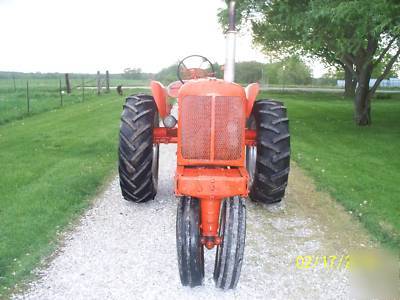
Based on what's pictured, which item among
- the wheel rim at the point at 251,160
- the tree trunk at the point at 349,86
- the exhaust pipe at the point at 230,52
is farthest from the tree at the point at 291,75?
the exhaust pipe at the point at 230,52

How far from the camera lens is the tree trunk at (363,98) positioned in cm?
1398

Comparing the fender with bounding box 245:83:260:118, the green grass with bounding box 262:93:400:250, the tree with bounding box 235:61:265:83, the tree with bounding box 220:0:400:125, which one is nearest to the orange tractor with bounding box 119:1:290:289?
the fender with bounding box 245:83:260:118

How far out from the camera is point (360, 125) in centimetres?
1445

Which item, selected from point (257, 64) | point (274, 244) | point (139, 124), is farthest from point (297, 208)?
point (257, 64)

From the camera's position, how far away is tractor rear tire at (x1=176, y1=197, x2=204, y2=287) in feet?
12.8

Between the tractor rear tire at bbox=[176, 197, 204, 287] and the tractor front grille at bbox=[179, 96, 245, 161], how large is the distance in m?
0.48

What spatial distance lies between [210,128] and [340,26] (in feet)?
28.1

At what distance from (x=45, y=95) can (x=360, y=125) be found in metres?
15.4

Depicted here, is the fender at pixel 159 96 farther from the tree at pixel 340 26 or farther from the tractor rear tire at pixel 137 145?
the tree at pixel 340 26

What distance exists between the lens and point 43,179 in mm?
7211

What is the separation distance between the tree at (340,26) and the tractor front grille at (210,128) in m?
6.08

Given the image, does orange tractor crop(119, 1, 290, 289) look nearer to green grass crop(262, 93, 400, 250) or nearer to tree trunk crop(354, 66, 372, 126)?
green grass crop(262, 93, 400, 250)
